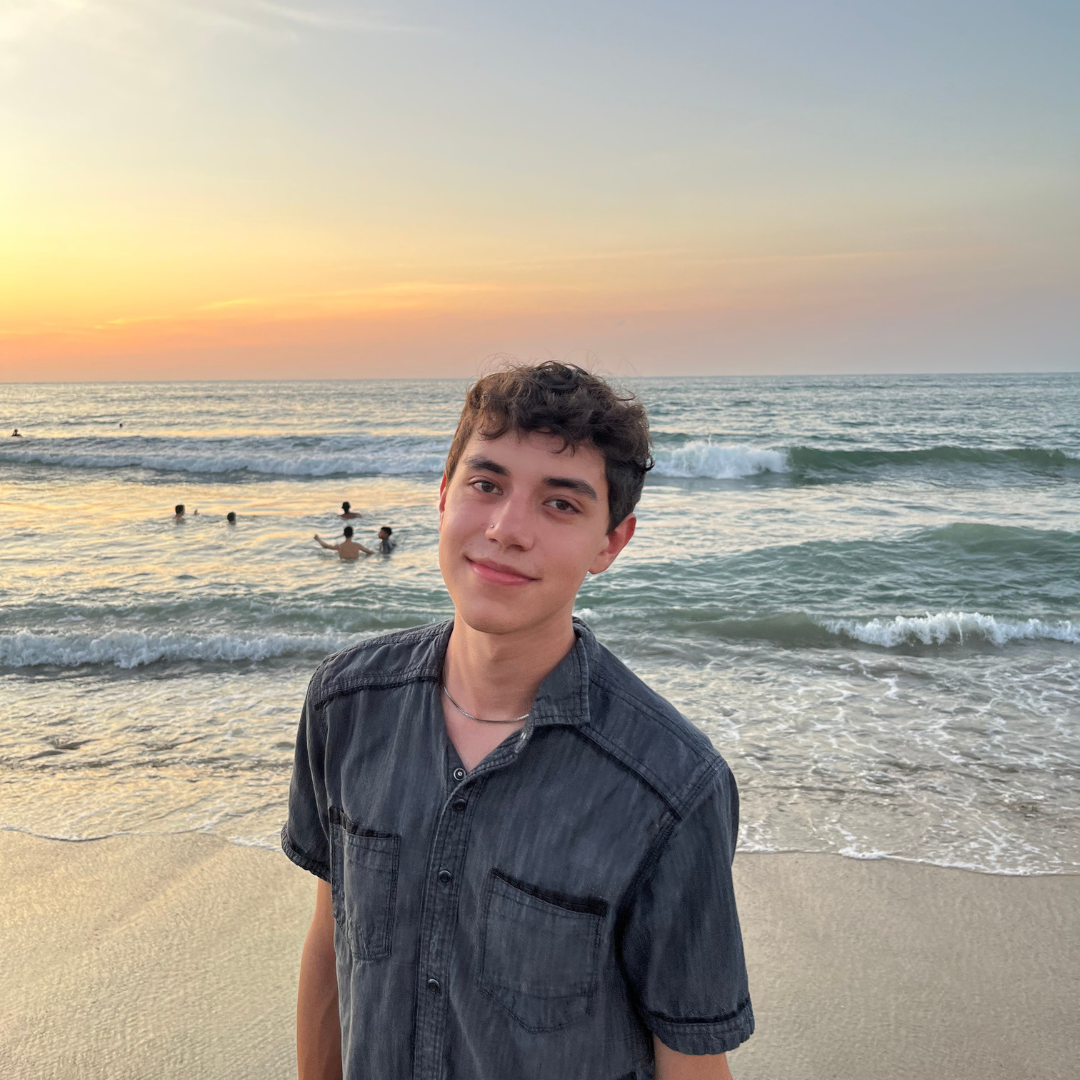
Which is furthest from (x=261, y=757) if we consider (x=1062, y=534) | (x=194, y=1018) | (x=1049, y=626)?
(x=1062, y=534)

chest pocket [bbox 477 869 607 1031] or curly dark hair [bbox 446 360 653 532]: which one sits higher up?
curly dark hair [bbox 446 360 653 532]

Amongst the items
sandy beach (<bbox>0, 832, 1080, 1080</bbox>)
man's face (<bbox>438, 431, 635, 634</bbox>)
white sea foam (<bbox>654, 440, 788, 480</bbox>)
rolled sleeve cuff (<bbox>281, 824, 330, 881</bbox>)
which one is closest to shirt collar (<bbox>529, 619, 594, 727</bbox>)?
man's face (<bbox>438, 431, 635, 634</bbox>)

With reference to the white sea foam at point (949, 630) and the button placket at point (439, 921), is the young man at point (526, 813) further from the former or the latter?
the white sea foam at point (949, 630)

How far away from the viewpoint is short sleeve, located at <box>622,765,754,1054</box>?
1.41m

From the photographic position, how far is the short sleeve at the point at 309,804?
1.80 m

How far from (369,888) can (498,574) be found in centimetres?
66

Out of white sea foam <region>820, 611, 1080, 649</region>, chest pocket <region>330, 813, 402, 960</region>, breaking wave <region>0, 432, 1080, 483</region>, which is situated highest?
Result: chest pocket <region>330, 813, 402, 960</region>

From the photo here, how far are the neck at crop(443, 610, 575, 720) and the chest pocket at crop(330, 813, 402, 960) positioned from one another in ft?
1.03

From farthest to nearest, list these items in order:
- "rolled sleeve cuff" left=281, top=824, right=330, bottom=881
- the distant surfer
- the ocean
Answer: the distant surfer → the ocean → "rolled sleeve cuff" left=281, top=824, right=330, bottom=881

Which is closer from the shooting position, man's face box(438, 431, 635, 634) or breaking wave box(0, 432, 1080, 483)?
man's face box(438, 431, 635, 634)

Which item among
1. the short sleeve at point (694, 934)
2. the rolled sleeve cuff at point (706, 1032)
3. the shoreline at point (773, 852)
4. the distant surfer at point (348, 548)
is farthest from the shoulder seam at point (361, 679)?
the distant surfer at point (348, 548)

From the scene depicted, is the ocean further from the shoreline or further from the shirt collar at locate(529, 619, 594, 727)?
the shirt collar at locate(529, 619, 594, 727)

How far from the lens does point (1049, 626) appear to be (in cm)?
1030

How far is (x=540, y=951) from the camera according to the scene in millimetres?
1446
